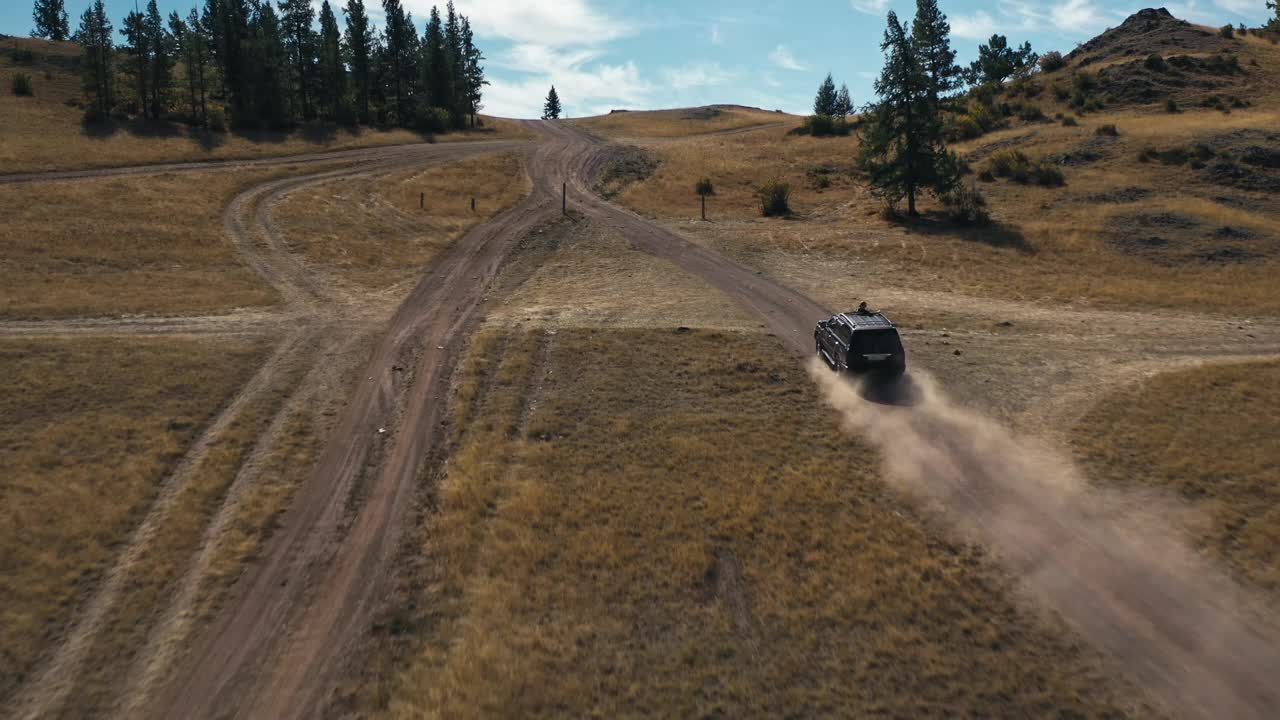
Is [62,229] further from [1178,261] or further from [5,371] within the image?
[1178,261]

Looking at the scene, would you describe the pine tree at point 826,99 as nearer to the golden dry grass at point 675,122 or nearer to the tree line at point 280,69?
the golden dry grass at point 675,122

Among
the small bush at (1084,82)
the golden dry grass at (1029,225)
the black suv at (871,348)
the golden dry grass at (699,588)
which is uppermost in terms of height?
the small bush at (1084,82)

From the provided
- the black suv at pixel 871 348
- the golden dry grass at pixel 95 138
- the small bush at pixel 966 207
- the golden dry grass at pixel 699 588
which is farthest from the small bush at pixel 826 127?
the golden dry grass at pixel 699 588

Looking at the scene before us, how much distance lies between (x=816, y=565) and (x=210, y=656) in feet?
37.3

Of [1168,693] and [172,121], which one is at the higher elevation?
[172,121]

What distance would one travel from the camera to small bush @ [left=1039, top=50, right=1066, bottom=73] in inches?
3115

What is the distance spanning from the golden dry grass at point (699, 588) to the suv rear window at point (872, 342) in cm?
315

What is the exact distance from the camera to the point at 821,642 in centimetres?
1173

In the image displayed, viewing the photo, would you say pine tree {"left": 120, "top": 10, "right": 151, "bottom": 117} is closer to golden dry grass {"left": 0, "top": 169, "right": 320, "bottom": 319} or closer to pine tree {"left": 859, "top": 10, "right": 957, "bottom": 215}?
golden dry grass {"left": 0, "top": 169, "right": 320, "bottom": 319}

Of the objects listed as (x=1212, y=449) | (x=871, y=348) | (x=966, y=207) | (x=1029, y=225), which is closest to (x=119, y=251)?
(x=871, y=348)

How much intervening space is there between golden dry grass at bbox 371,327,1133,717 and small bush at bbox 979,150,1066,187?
137ft

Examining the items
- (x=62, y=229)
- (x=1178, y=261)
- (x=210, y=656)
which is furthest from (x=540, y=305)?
(x=1178, y=261)

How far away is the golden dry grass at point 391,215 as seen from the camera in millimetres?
37438

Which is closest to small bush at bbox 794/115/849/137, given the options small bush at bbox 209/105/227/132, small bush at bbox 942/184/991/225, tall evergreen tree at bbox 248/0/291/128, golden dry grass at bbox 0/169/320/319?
small bush at bbox 942/184/991/225
